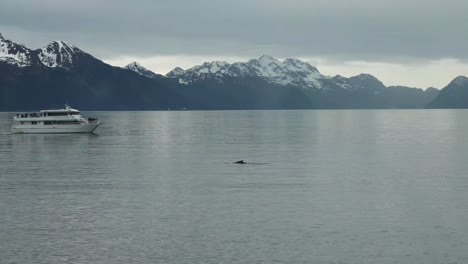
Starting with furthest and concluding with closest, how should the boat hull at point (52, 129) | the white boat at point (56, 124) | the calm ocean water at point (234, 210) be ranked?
the white boat at point (56, 124) → the boat hull at point (52, 129) → the calm ocean water at point (234, 210)

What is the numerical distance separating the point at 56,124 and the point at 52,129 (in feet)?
5.96

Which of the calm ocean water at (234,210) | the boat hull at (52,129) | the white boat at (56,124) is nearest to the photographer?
the calm ocean water at (234,210)

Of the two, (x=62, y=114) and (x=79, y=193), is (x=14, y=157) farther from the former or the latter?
(x=62, y=114)

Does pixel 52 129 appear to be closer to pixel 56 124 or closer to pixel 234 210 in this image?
pixel 56 124

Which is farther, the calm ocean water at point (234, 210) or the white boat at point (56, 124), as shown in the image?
the white boat at point (56, 124)

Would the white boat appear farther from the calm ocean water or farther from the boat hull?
the calm ocean water

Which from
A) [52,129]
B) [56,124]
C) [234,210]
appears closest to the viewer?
[234,210]

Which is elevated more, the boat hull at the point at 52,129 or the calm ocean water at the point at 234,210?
the boat hull at the point at 52,129

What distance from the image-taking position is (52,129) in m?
190

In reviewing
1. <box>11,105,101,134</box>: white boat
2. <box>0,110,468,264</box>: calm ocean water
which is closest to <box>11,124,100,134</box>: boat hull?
<box>11,105,101,134</box>: white boat

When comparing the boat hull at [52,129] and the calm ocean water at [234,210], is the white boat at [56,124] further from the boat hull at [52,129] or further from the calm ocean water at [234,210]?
the calm ocean water at [234,210]

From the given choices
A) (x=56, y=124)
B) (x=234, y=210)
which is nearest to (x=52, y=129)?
(x=56, y=124)

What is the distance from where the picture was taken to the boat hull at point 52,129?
623ft

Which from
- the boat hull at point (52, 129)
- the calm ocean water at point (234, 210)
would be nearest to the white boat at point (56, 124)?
the boat hull at point (52, 129)
